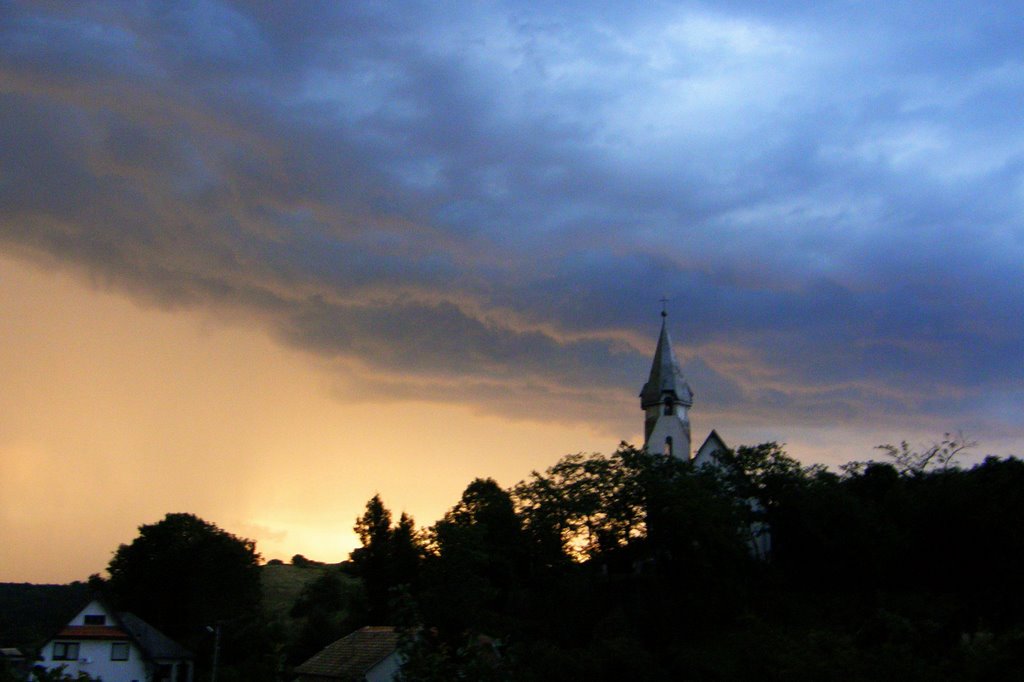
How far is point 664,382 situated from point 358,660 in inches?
1578

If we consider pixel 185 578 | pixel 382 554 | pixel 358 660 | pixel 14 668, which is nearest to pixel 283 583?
pixel 185 578

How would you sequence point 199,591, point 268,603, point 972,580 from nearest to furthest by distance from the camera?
1. point 972,580
2. point 199,591
3. point 268,603

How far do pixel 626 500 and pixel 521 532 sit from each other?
7.03 metres

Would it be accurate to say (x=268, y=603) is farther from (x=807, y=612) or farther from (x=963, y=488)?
(x=963, y=488)

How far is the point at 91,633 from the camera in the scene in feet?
211

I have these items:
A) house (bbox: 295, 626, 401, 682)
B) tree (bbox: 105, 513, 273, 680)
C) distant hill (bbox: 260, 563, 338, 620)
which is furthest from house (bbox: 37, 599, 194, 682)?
house (bbox: 295, 626, 401, 682)

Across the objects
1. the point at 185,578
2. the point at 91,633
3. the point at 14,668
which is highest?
the point at 185,578

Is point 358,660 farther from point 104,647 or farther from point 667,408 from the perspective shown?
point 667,408

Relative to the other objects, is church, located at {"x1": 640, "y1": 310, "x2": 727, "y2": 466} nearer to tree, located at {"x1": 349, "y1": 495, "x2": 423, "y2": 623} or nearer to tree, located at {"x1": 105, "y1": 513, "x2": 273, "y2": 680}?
tree, located at {"x1": 349, "y1": 495, "x2": 423, "y2": 623}

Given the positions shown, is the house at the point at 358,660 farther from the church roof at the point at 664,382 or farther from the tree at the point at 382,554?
the church roof at the point at 664,382

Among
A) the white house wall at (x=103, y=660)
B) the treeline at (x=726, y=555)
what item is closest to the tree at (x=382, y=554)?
the treeline at (x=726, y=555)

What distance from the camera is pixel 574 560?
62000mm

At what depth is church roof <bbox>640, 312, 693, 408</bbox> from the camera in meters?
79.9

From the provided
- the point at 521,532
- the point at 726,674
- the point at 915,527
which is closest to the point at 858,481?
the point at 915,527
